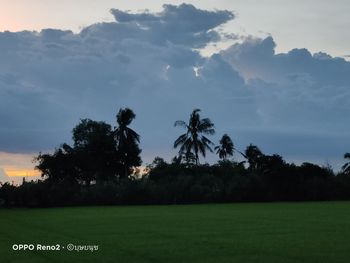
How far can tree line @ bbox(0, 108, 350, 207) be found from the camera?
222 ft

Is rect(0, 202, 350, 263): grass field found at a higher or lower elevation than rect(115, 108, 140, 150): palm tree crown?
lower

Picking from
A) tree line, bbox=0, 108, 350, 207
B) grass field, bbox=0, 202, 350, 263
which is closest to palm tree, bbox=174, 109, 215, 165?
tree line, bbox=0, 108, 350, 207

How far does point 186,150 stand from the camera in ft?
252

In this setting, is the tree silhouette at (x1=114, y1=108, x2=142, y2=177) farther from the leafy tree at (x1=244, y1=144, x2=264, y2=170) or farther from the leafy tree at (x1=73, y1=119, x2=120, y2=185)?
the leafy tree at (x1=244, y1=144, x2=264, y2=170)

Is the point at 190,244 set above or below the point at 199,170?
below

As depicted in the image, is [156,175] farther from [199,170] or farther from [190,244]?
[190,244]

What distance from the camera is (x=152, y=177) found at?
259ft

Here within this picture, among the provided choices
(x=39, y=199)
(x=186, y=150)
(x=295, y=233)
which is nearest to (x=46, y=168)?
(x=39, y=199)

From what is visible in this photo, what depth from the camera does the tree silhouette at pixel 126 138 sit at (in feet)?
258

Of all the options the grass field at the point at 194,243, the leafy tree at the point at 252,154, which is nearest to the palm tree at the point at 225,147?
the leafy tree at the point at 252,154

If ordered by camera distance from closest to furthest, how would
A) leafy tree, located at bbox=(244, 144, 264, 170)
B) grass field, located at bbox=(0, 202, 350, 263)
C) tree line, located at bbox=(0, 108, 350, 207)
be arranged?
grass field, located at bbox=(0, 202, 350, 263) → tree line, located at bbox=(0, 108, 350, 207) → leafy tree, located at bbox=(244, 144, 264, 170)

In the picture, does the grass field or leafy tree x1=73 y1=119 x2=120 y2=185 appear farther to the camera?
leafy tree x1=73 y1=119 x2=120 y2=185

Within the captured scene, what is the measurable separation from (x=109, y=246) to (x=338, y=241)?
8152 mm

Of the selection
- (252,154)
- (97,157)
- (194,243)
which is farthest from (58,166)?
(194,243)
